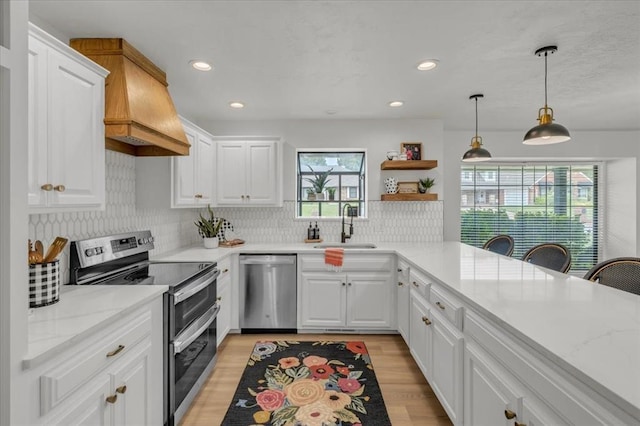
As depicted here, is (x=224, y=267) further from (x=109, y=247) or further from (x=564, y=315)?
(x=564, y=315)

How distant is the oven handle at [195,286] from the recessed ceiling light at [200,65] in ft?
5.24

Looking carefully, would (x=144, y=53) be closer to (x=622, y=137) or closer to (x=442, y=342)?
(x=442, y=342)

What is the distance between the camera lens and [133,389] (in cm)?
151

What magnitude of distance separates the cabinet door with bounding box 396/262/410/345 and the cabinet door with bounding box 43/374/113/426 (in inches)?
87.2

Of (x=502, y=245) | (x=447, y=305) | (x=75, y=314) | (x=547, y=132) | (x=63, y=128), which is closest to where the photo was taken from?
(x=75, y=314)

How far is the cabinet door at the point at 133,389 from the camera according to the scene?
1394 millimetres

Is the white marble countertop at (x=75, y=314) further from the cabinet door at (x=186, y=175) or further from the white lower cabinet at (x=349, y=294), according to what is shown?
the white lower cabinet at (x=349, y=294)

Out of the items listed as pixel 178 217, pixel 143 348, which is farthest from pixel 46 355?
pixel 178 217

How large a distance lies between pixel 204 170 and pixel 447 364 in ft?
9.22

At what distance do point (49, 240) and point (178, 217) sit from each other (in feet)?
5.41

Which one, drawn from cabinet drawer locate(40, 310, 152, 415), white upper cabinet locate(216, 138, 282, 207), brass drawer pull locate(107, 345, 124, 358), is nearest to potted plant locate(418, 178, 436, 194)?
white upper cabinet locate(216, 138, 282, 207)

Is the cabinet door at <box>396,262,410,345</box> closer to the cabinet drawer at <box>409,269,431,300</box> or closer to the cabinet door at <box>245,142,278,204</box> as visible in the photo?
the cabinet drawer at <box>409,269,431,300</box>

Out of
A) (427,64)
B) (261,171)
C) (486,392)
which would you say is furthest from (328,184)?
(486,392)

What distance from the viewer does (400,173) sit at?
4.02 m
